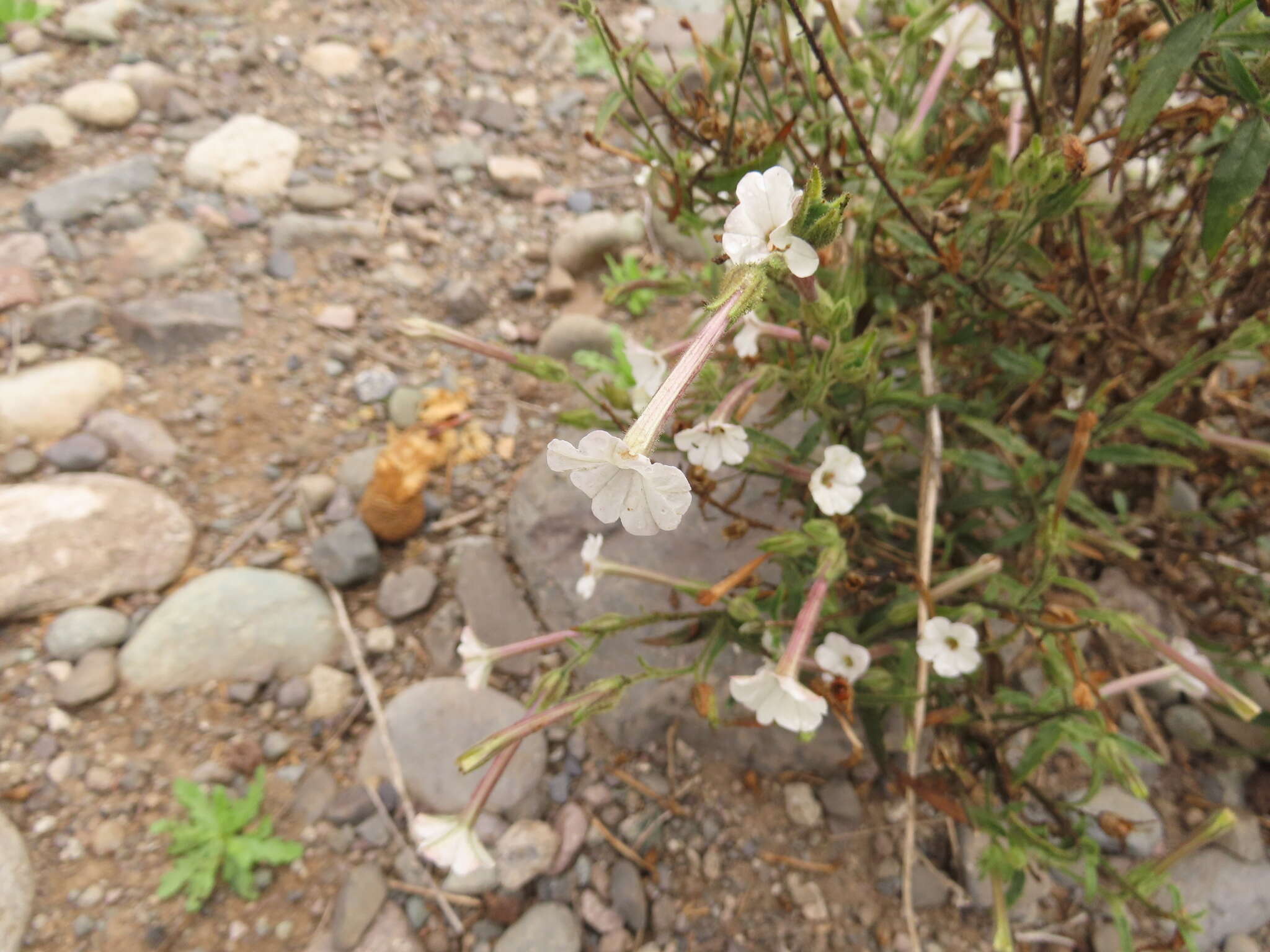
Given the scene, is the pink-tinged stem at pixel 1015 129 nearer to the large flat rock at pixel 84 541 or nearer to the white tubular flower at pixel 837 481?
the white tubular flower at pixel 837 481

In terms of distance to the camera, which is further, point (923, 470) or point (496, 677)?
point (496, 677)

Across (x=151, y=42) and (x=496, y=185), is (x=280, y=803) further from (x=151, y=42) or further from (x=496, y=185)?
(x=151, y=42)

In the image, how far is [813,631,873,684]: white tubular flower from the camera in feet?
5.26

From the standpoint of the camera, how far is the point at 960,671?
1.53 metres

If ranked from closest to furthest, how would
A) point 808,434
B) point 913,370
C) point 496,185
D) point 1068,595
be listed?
point 808,434
point 913,370
point 1068,595
point 496,185

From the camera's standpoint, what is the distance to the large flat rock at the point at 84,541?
2.14 meters

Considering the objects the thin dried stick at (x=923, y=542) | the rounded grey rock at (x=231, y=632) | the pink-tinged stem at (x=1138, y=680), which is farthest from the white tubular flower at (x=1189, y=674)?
the rounded grey rock at (x=231, y=632)

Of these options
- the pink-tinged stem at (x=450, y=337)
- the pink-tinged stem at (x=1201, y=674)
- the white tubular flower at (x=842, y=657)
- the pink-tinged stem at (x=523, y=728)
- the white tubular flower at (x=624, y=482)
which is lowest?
the pink-tinged stem at (x=523, y=728)

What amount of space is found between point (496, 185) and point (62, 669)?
2.25 m

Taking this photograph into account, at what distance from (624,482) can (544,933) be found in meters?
1.31

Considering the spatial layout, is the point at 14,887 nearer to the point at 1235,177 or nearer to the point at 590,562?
the point at 590,562

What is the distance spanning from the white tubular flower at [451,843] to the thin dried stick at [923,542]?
0.81 m

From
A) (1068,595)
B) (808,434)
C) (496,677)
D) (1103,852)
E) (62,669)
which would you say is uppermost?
(808,434)

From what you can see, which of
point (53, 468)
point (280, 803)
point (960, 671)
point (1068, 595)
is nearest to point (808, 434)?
point (960, 671)
